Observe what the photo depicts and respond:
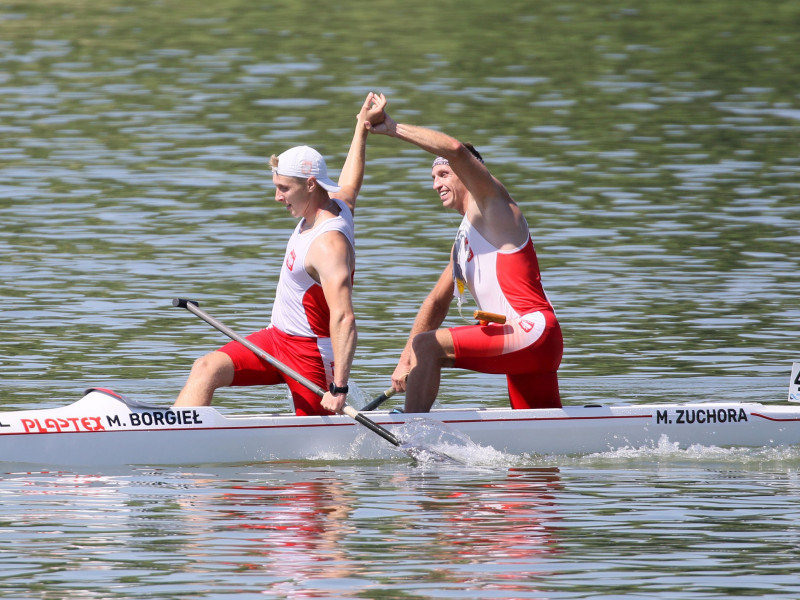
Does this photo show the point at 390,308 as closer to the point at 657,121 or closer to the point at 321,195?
the point at 321,195

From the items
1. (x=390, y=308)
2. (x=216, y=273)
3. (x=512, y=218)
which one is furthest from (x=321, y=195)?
(x=216, y=273)

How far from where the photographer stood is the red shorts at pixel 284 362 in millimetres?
10844

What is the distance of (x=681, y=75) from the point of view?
3203cm

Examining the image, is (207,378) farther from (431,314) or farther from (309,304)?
(431,314)

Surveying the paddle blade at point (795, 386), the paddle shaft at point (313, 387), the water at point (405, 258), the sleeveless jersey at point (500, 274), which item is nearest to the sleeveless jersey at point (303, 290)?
the paddle shaft at point (313, 387)

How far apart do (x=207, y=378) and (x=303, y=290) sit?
85 centimetres

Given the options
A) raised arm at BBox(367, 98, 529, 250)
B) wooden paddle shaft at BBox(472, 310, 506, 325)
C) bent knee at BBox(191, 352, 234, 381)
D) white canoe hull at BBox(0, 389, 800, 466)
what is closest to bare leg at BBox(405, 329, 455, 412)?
white canoe hull at BBox(0, 389, 800, 466)

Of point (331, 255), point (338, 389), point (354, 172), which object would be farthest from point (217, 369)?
point (354, 172)

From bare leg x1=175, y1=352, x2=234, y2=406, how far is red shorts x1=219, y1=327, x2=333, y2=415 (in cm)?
5

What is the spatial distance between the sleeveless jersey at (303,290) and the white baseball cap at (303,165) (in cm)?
26

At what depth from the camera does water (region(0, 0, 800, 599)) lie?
859 cm

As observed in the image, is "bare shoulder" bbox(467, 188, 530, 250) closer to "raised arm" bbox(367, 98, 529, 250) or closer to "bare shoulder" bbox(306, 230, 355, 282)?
"raised arm" bbox(367, 98, 529, 250)

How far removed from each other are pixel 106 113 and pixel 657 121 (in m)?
8.86

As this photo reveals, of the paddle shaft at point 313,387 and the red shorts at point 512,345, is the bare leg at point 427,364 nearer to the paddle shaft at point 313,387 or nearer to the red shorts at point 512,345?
the red shorts at point 512,345
